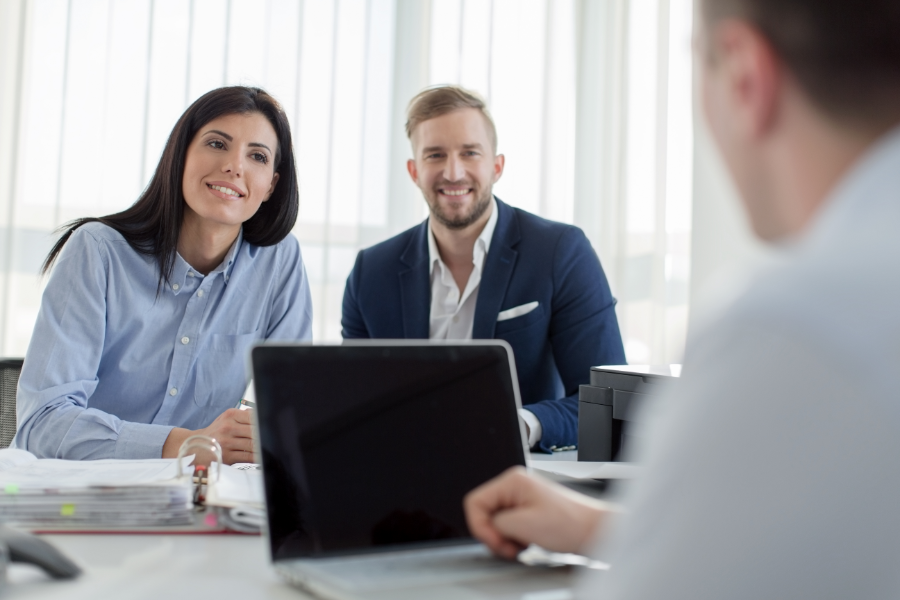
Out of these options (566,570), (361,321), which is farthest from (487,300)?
(566,570)

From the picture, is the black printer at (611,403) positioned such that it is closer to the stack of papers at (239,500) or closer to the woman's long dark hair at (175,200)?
the stack of papers at (239,500)

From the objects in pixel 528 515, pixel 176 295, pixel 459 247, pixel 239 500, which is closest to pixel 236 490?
pixel 239 500

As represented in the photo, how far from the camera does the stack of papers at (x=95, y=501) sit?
820 millimetres

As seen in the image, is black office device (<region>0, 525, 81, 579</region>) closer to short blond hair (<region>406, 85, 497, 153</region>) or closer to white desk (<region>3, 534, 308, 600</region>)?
white desk (<region>3, 534, 308, 600</region>)

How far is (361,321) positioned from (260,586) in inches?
63.0

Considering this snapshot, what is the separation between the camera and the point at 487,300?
198 cm

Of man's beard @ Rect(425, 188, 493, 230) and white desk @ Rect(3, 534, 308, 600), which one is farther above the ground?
man's beard @ Rect(425, 188, 493, 230)

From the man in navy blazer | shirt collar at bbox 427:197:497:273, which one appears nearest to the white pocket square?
the man in navy blazer

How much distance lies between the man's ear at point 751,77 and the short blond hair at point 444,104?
71.9 inches

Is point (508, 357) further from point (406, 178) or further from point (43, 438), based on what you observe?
point (406, 178)

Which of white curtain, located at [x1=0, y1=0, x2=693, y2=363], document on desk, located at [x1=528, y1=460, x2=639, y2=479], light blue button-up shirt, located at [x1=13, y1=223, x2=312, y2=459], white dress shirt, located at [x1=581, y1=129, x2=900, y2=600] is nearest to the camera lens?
white dress shirt, located at [x1=581, y1=129, x2=900, y2=600]

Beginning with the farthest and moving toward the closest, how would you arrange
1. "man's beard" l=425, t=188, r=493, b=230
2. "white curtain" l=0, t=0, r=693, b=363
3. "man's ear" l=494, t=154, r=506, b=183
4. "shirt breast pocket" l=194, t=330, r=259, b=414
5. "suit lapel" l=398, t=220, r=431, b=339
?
1. "white curtain" l=0, t=0, r=693, b=363
2. "man's ear" l=494, t=154, r=506, b=183
3. "man's beard" l=425, t=188, r=493, b=230
4. "suit lapel" l=398, t=220, r=431, b=339
5. "shirt breast pocket" l=194, t=330, r=259, b=414

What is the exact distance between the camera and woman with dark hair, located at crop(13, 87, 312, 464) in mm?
1434

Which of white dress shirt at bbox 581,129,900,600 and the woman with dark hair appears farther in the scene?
the woman with dark hair
